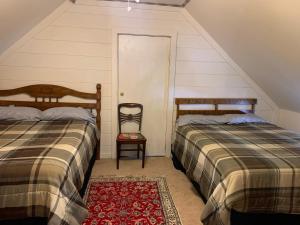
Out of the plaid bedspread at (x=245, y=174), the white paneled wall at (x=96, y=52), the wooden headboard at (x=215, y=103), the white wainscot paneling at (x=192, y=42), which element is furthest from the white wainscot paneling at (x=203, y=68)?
the plaid bedspread at (x=245, y=174)

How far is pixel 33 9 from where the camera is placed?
2.81 meters

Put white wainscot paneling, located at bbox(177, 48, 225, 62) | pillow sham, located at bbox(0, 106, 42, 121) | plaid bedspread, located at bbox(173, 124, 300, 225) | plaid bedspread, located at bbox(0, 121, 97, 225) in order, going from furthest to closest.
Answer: white wainscot paneling, located at bbox(177, 48, 225, 62) → pillow sham, located at bbox(0, 106, 42, 121) → plaid bedspread, located at bbox(173, 124, 300, 225) → plaid bedspread, located at bbox(0, 121, 97, 225)

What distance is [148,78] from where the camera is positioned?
3639mm

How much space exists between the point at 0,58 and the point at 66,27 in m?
0.97

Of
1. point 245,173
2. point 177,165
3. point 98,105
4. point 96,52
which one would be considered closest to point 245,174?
point 245,173

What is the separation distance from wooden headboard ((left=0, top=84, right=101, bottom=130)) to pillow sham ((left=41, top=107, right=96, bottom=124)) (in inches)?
9.4

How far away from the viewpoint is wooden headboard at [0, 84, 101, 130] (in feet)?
10.9

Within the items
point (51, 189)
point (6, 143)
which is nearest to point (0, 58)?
point (6, 143)

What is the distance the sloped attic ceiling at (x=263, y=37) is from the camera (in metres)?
2.28

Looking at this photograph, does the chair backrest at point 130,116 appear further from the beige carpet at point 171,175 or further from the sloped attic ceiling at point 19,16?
the sloped attic ceiling at point 19,16

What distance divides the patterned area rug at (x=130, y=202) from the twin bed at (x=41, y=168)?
33cm

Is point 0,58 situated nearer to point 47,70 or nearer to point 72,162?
point 47,70

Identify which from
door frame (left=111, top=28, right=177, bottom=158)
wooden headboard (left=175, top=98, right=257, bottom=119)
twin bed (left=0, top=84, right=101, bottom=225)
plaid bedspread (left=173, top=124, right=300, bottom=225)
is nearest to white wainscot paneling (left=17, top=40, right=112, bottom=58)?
door frame (left=111, top=28, right=177, bottom=158)

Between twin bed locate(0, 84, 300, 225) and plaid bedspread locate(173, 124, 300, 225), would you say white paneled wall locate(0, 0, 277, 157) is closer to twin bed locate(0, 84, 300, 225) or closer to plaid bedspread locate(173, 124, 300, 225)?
twin bed locate(0, 84, 300, 225)
